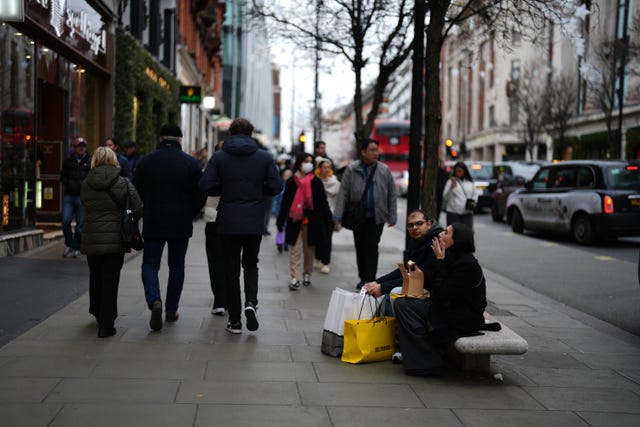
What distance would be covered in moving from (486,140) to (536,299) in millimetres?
59416

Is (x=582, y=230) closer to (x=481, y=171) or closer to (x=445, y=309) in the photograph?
(x=445, y=309)

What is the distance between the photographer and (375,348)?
6.44 m

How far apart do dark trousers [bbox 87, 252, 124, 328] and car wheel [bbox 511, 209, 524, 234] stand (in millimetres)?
15163

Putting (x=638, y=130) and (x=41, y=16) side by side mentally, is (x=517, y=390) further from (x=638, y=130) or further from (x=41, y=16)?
(x=638, y=130)

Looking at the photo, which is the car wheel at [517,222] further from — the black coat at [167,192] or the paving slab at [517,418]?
the paving slab at [517,418]

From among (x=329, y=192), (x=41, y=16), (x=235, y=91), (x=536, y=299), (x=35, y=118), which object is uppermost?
(x=235, y=91)

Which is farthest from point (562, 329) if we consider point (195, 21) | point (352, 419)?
point (195, 21)

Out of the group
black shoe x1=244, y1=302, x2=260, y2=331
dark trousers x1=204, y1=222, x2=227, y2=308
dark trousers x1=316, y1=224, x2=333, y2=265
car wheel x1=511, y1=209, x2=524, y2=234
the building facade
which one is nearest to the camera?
black shoe x1=244, y1=302, x2=260, y2=331

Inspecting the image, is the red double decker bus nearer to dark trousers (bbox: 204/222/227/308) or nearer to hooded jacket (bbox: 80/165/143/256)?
dark trousers (bbox: 204/222/227/308)

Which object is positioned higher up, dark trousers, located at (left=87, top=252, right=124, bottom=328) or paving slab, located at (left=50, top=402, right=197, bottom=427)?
dark trousers, located at (left=87, top=252, right=124, bottom=328)

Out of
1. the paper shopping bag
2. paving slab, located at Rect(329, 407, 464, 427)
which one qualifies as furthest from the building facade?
paving slab, located at Rect(329, 407, 464, 427)

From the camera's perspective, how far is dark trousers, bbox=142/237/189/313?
24.7ft

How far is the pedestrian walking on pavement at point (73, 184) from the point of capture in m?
12.1

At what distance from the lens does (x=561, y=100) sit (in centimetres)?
4531
